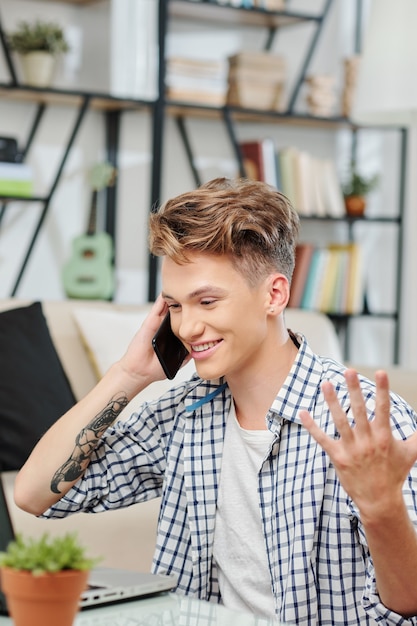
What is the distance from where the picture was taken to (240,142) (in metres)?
4.50

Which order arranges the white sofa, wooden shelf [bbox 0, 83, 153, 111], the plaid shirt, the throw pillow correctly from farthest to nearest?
wooden shelf [bbox 0, 83, 153, 111], the throw pillow, the white sofa, the plaid shirt

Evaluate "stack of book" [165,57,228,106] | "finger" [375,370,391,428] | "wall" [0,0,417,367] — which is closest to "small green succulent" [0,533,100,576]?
"finger" [375,370,391,428]

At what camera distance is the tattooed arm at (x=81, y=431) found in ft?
5.32

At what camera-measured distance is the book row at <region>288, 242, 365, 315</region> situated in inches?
173

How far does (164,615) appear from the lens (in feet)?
4.09

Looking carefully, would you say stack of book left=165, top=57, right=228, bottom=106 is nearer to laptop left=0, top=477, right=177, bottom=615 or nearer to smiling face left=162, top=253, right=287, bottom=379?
smiling face left=162, top=253, right=287, bottom=379

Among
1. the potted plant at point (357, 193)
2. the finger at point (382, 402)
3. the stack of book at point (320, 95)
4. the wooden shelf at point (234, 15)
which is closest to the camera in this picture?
the finger at point (382, 402)

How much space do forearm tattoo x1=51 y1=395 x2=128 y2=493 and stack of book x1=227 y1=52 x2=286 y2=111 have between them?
9.10 feet

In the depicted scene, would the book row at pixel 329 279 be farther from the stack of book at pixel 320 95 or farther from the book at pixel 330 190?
the stack of book at pixel 320 95

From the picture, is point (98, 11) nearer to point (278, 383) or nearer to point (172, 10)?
point (172, 10)

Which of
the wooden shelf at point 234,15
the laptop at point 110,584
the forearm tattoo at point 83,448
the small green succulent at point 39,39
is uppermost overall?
the wooden shelf at point 234,15

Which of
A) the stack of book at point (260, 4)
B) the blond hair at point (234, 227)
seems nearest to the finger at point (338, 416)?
the blond hair at point (234, 227)

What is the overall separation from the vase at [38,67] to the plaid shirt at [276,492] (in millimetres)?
2383

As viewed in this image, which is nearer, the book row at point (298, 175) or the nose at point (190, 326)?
the nose at point (190, 326)
